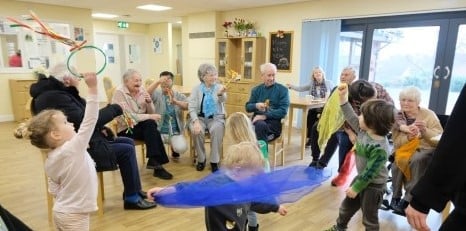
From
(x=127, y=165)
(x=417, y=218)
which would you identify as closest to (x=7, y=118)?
(x=127, y=165)

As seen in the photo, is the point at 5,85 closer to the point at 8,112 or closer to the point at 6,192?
the point at 8,112

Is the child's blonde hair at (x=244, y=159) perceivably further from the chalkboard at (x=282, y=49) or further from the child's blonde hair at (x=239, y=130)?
the chalkboard at (x=282, y=49)

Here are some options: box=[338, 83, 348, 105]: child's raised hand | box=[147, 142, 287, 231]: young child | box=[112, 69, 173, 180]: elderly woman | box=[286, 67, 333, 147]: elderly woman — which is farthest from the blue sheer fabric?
box=[286, 67, 333, 147]: elderly woman

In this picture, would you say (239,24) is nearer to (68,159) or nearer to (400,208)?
(400,208)

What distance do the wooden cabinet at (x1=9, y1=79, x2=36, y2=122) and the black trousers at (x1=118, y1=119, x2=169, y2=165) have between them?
4.04 meters

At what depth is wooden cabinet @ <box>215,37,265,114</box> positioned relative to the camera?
6.25 m

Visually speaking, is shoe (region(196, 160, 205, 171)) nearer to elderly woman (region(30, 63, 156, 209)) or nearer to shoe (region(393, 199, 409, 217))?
elderly woman (region(30, 63, 156, 209))

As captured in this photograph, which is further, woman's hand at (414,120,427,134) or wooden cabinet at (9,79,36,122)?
wooden cabinet at (9,79,36,122)

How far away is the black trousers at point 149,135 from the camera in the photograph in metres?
3.11

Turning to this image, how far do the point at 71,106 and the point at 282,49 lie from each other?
183 inches

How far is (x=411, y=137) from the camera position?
7.85 feet

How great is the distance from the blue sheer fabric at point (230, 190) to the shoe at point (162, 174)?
208 cm

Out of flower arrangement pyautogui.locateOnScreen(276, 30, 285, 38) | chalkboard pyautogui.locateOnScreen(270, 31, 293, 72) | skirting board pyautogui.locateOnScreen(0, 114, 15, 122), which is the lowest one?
skirting board pyautogui.locateOnScreen(0, 114, 15, 122)

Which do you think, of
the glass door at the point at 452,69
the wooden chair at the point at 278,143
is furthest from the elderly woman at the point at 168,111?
the glass door at the point at 452,69
